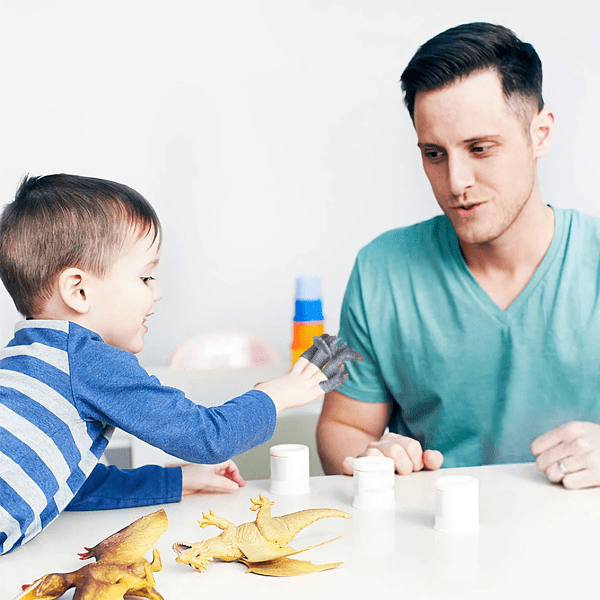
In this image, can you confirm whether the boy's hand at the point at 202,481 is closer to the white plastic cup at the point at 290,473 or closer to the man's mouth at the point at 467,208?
the white plastic cup at the point at 290,473

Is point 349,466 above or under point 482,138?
under

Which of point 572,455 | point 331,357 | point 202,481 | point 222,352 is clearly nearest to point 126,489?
point 202,481

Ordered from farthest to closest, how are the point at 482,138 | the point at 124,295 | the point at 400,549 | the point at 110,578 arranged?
the point at 482,138 < the point at 124,295 < the point at 400,549 < the point at 110,578

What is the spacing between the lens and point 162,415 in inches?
32.4

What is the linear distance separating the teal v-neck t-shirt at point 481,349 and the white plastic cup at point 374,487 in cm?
50

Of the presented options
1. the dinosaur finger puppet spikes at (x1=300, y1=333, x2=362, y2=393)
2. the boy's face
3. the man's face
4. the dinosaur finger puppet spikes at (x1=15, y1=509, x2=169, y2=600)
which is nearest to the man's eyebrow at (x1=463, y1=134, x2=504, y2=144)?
the man's face

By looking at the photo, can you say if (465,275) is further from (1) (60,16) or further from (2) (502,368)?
(1) (60,16)

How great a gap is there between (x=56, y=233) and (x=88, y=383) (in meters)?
0.20

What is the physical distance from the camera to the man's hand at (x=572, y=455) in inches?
34.9

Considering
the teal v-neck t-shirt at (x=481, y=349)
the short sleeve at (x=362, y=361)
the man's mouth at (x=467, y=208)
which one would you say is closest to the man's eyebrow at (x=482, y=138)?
the man's mouth at (x=467, y=208)

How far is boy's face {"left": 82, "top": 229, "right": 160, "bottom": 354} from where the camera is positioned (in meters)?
0.92

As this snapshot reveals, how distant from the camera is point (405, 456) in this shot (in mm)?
968

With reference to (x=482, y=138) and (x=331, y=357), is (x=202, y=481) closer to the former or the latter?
(x=331, y=357)

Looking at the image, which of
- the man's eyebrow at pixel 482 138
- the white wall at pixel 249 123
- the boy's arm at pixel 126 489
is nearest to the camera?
the boy's arm at pixel 126 489
